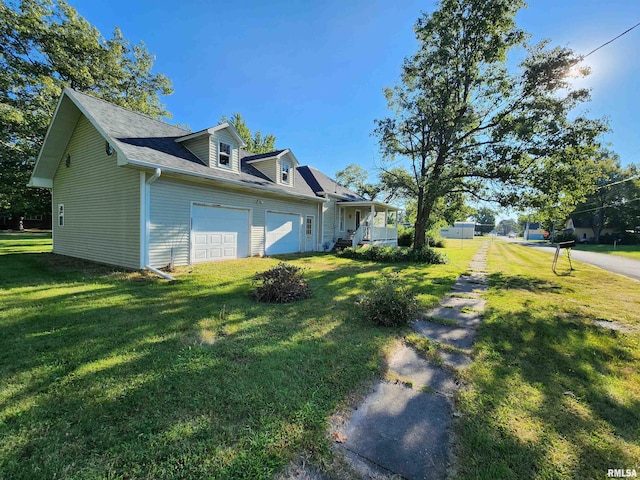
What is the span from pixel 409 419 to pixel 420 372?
0.92 m

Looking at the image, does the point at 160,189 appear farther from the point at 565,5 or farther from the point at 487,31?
the point at 487,31

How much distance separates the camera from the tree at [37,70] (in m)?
14.4

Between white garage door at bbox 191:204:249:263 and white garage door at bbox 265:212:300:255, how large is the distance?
1458 mm

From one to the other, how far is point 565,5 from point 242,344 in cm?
1195

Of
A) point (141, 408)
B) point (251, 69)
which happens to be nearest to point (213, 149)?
point (251, 69)

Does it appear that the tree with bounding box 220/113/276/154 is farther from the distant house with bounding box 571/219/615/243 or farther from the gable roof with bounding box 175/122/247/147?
the distant house with bounding box 571/219/615/243

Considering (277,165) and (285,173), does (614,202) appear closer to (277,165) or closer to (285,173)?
(285,173)

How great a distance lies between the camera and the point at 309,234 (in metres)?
16.1

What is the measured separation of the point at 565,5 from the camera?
749 centimetres

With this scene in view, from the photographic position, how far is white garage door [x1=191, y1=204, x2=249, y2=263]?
973cm

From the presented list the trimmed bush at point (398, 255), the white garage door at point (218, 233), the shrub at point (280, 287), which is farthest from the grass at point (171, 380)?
the trimmed bush at point (398, 255)

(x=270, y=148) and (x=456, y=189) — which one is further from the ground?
(x=270, y=148)

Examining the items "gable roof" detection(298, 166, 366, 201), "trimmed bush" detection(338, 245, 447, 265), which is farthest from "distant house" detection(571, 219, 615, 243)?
"gable roof" detection(298, 166, 366, 201)

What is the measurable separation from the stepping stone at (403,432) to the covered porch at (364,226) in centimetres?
1381
